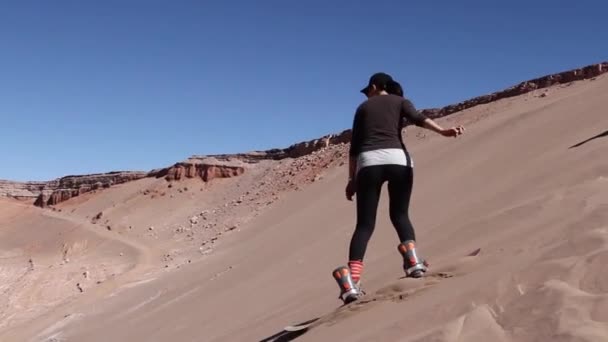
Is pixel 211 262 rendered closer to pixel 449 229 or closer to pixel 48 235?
pixel 449 229

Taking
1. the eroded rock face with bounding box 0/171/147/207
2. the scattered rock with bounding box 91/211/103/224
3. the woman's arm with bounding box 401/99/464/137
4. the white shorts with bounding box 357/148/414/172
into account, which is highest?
the eroded rock face with bounding box 0/171/147/207

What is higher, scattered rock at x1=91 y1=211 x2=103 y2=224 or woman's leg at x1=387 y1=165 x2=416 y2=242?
woman's leg at x1=387 y1=165 x2=416 y2=242

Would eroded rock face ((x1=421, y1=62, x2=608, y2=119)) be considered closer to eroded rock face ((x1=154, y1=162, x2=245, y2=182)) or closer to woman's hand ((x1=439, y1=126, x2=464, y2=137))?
eroded rock face ((x1=154, y1=162, x2=245, y2=182))

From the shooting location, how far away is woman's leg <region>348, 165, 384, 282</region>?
12.8 ft

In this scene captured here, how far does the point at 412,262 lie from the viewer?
12.7 ft

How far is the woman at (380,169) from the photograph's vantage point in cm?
390

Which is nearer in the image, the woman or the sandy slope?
the sandy slope

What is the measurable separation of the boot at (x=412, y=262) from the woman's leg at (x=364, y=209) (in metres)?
0.23

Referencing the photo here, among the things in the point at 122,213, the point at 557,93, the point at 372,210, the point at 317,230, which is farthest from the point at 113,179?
the point at 372,210

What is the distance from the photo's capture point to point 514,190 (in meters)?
6.59

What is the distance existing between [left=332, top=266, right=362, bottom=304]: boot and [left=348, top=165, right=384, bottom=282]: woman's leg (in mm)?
38

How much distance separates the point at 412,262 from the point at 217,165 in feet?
116

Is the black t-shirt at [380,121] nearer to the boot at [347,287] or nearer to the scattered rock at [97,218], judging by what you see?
the boot at [347,287]

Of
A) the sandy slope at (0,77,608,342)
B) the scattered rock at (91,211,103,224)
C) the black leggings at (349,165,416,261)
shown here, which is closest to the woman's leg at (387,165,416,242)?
the black leggings at (349,165,416,261)
